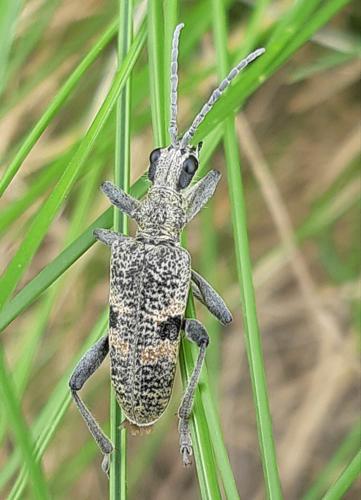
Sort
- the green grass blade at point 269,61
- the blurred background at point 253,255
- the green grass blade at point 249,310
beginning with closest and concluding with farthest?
the green grass blade at point 249,310 < the green grass blade at point 269,61 < the blurred background at point 253,255

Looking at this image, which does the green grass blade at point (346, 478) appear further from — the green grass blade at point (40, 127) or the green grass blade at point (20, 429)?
the green grass blade at point (40, 127)

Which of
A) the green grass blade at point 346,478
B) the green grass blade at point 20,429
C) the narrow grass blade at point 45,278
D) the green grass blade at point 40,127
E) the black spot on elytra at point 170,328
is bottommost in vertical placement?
the green grass blade at point 346,478

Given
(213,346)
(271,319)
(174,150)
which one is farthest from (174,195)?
(271,319)

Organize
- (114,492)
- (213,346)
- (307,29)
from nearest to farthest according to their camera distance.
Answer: (114,492) < (307,29) < (213,346)

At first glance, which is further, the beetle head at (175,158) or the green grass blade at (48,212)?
the beetle head at (175,158)

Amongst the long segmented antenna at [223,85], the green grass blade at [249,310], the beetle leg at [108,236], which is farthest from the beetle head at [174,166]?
the green grass blade at [249,310]

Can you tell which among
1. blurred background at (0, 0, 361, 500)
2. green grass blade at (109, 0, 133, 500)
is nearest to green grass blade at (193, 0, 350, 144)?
green grass blade at (109, 0, 133, 500)

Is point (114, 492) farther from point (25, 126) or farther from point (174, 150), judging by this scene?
point (25, 126)
